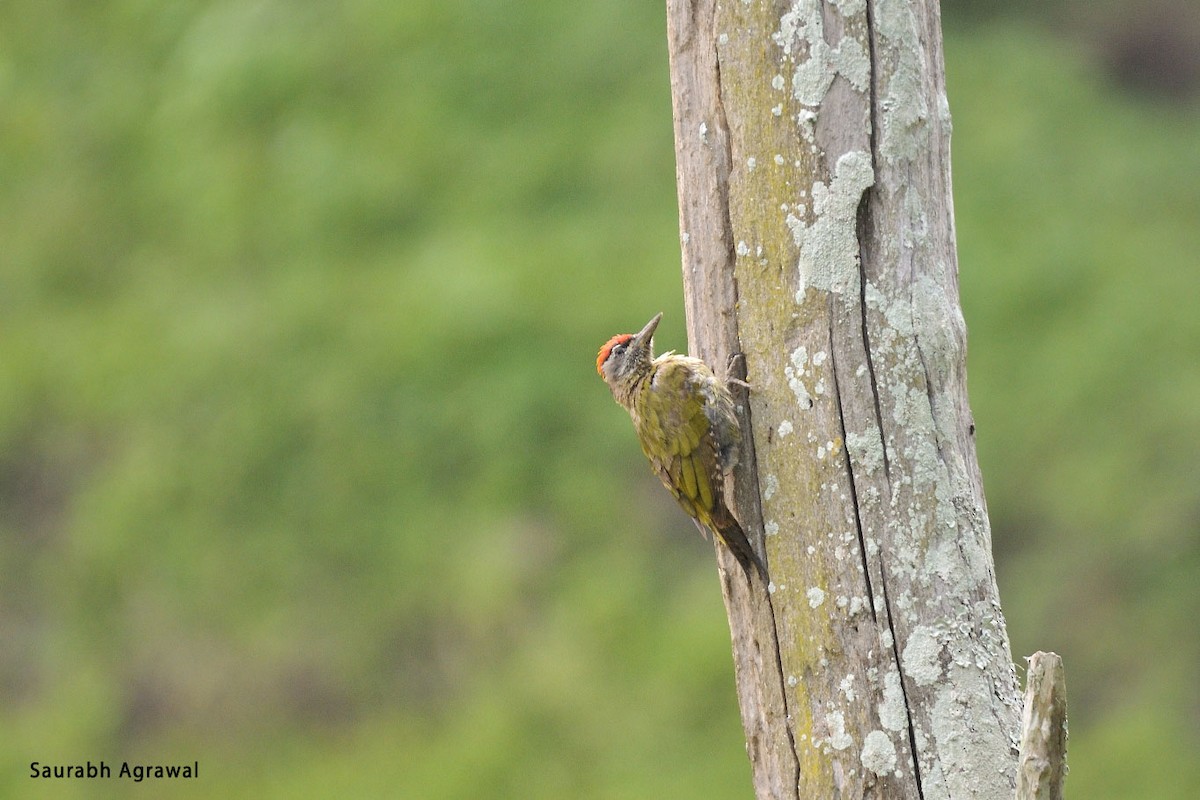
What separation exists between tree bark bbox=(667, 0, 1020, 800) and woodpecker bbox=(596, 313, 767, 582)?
0.14 metres

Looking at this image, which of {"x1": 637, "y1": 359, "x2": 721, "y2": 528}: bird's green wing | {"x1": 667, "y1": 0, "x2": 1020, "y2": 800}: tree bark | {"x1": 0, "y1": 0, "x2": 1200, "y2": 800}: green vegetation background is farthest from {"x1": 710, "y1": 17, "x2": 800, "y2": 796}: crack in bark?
{"x1": 0, "y1": 0, "x2": 1200, "y2": 800}: green vegetation background

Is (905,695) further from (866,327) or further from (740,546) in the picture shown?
(866,327)

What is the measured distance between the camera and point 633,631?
920 centimetres

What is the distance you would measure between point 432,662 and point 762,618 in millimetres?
6510

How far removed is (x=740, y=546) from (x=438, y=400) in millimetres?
6609

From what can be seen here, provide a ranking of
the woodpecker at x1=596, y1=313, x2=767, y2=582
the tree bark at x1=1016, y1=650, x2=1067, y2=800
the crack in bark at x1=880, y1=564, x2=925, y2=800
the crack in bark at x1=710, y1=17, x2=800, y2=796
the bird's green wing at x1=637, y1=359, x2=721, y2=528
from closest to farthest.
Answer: the tree bark at x1=1016, y1=650, x2=1067, y2=800 < the crack in bark at x1=880, y1=564, x2=925, y2=800 < the crack in bark at x1=710, y1=17, x2=800, y2=796 < the woodpecker at x1=596, y1=313, x2=767, y2=582 < the bird's green wing at x1=637, y1=359, x2=721, y2=528

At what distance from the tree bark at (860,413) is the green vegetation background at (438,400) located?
5.55 meters

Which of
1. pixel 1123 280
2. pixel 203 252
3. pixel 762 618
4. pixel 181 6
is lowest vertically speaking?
pixel 762 618

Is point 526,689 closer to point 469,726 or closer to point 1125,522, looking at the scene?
point 469,726

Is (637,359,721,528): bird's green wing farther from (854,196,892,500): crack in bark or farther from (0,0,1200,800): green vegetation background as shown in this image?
(0,0,1200,800): green vegetation background

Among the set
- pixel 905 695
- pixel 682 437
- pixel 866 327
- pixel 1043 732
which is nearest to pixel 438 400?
pixel 682 437

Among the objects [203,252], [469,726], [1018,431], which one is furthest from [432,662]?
[1018,431]

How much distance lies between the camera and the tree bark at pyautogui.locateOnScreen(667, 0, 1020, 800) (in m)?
3.32

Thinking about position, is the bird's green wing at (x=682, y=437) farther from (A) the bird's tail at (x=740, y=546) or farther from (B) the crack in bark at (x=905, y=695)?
(B) the crack in bark at (x=905, y=695)
